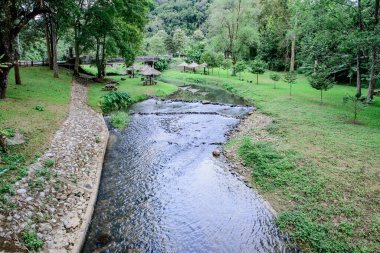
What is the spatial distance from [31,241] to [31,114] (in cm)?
1012

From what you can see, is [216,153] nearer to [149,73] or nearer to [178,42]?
[149,73]

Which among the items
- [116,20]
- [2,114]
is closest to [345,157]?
[2,114]

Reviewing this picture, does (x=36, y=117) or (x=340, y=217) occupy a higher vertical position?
(x=36, y=117)

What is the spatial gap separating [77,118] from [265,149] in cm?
1171

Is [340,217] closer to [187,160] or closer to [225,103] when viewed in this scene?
[187,160]

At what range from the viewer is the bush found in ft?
76.1

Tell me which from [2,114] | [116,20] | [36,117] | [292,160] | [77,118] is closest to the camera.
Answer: [292,160]

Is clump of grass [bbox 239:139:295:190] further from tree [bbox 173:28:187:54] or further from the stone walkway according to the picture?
tree [bbox 173:28:187:54]

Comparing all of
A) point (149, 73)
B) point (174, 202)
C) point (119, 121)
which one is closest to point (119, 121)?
point (119, 121)

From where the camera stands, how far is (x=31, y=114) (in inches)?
589

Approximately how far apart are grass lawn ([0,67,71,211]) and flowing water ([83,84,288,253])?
304 cm

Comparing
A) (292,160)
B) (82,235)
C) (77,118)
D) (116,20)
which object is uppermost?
(116,20)

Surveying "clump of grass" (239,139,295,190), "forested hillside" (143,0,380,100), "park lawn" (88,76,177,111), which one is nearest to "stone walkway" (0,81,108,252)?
"clump of grass" (239,139,295,190)

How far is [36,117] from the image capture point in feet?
48.1
